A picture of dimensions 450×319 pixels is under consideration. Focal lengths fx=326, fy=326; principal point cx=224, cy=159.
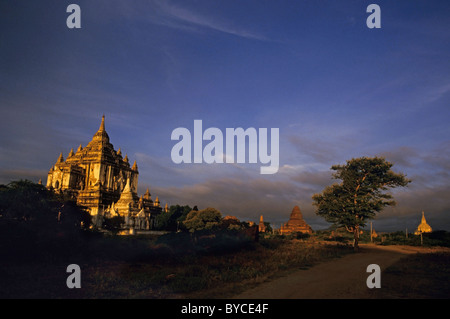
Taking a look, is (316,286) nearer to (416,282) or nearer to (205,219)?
(416,282)

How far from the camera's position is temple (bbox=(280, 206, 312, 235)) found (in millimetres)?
75938

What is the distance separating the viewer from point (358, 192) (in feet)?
110

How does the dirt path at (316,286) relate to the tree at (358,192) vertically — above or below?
below

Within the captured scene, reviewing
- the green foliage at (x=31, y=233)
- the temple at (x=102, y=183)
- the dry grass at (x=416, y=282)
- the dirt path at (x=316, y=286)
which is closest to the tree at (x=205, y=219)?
the temple at (x=102, y=183)

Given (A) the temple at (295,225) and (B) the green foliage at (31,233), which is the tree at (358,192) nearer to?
(B) the green foliage at (31,233)

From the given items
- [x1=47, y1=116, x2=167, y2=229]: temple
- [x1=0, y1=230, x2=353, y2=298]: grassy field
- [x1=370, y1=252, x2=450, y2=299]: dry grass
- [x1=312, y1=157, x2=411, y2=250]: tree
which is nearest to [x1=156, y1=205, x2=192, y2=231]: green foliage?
[x1=47, y1=116, x2=167, y2=229]: temple

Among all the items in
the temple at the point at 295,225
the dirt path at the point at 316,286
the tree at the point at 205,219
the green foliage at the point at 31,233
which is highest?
the green foliage at the point at 31,233

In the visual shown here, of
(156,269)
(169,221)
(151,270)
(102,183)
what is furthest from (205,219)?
(151,270)

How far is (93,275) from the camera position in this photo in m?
14.0

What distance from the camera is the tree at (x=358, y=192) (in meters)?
32.1

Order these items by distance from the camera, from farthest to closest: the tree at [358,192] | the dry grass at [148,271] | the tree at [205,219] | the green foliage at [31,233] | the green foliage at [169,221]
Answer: the green foliage at [169,221] → the tree at [205,219] → the tree at [358,192] → the green foliage at [31,233] → the dry grass at [148,271]

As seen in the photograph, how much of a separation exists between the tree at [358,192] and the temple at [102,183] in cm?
4189
